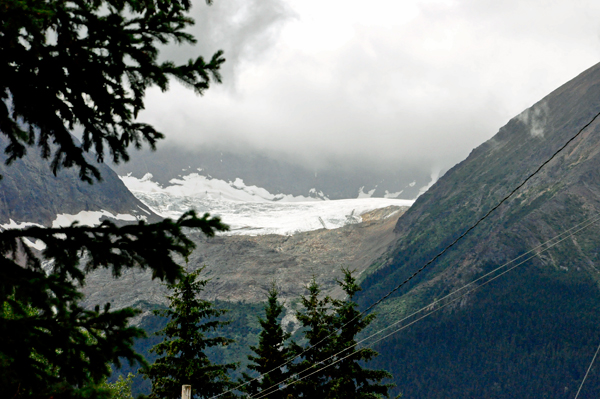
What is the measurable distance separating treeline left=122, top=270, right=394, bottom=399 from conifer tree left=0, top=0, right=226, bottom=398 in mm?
11537

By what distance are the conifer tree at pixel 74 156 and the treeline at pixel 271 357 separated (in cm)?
1154

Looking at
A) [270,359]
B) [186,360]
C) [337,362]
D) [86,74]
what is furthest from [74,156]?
[270,359]

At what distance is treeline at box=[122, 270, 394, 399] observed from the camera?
18422mm

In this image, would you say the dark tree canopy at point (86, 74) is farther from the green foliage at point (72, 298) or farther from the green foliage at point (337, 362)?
the green foliage at point (337, 362)

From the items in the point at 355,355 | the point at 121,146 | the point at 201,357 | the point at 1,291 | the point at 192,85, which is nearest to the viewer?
the point at 1,291

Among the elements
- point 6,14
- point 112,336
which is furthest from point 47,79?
point 112,336

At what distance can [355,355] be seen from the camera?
21.0 meters

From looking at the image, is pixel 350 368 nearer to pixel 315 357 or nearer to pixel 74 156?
pixel 315 357

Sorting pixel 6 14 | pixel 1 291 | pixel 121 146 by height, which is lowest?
pixel 1 291

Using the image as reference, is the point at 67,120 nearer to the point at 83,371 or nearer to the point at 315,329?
the point at 83,371

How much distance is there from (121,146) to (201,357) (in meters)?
14.9

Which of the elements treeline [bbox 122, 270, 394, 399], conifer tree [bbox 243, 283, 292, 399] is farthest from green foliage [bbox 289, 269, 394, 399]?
conifer tree [bbox 243, 283, 292, 399]

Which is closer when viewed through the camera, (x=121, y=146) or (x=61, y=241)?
(x=61, y=241)

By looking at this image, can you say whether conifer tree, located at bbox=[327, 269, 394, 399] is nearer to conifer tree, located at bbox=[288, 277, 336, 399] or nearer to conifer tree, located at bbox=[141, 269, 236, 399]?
conifer tree, located at bbox=[288, 277, 336, 399]
